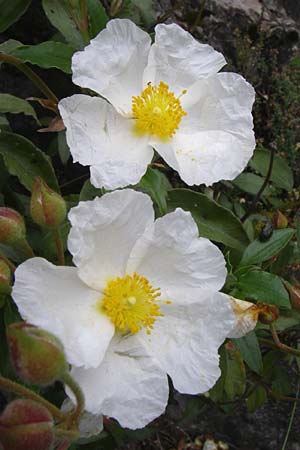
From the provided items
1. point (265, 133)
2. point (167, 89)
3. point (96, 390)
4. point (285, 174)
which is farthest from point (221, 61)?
point (265, 133)

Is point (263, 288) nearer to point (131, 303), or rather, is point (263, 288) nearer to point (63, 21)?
point (131, 303)

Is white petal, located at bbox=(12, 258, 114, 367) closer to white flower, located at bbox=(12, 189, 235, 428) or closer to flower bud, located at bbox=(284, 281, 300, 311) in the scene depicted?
white flower, located at bbox=(12, 189, 235, 428)

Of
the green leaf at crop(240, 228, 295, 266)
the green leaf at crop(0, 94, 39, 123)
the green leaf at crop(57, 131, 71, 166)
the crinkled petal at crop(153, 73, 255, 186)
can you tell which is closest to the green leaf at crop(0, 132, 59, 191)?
the green leaf at crop(0, 94, 39, 123)

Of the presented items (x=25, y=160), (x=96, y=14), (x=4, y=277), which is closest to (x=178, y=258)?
(x=4, y=277)

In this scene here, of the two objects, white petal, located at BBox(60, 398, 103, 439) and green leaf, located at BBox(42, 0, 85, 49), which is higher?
green leaf, located at BBox(42, 0, 85, 49)

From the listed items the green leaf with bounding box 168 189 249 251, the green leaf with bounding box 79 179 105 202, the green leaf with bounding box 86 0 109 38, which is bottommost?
the green leaf with bounding box 168 189 249 251

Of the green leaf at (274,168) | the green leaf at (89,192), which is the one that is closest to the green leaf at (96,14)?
the green leaf at (89,192)
